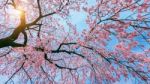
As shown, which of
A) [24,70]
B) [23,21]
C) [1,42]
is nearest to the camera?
[1,42]

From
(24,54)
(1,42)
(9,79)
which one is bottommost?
(9,79)

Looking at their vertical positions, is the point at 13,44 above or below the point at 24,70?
above

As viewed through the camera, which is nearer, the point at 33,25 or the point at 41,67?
the point at 33,25

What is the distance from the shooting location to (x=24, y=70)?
1888 centimetres

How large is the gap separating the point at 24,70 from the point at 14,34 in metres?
3.75

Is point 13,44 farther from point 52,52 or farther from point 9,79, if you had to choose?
point 9,79

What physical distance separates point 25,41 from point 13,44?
102 centimetres

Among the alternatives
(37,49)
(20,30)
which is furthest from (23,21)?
(37,49)

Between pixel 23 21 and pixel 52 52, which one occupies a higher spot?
pixel 23 21

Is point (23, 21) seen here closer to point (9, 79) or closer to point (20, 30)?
point (20, 30)

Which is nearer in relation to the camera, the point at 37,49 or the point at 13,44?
the point at 13,44

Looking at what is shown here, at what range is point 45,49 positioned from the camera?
16.4m

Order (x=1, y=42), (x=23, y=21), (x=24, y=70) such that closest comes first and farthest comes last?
(x=1, y=42) < (x=23, y=21) < (x=24, y=70)

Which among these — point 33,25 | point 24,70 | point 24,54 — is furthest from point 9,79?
point 33,25
